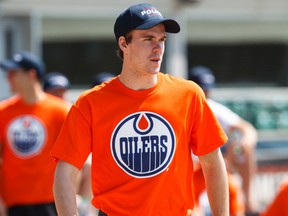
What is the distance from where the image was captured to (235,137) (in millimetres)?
8672

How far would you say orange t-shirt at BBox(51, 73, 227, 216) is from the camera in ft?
15.0

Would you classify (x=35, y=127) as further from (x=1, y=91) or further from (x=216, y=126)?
(x=1, y=91)

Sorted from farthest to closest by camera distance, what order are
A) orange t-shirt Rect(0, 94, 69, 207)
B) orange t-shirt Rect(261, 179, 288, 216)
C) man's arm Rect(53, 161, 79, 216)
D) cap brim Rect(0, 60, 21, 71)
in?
cap brim Rect(0, 60, 21, 71) < orange t-shirt Rect(0, 94, 69, 207) < orange t-shirt Rect(261, 179, 288, 216) < man's arm Rect(53, 161, 79, 216)

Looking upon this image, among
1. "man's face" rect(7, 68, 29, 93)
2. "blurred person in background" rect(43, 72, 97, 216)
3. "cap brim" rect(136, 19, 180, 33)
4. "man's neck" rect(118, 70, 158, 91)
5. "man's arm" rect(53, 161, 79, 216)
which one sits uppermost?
"cap brim" rect(136, 19, 180, 33)

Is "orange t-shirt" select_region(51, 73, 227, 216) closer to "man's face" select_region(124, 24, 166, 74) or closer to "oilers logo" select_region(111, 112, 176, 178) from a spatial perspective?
"oilers logo" select_region(111, 112, 176, 178)

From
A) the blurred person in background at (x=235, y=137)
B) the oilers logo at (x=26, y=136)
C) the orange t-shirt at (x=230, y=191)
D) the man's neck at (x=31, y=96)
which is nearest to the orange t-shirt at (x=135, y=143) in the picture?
the orange t-shirt at (x=230, y=191)

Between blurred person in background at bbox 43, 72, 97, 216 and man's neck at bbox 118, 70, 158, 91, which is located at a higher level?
man's neck at bbox 118, 70, 158, 91

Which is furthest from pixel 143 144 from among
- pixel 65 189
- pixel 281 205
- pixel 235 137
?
pixel 235 137

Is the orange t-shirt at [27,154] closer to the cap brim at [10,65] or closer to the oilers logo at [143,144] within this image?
the cap brim at [10,65]

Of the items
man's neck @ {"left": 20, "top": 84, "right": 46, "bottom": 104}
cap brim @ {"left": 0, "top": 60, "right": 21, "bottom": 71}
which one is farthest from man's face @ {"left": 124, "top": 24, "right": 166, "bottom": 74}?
cap brim @ {"left": 0, "top": 60, "right": 21, "bottom": 71}

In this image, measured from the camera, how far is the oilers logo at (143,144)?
458 cm

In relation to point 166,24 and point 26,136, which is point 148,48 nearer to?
point 166,24

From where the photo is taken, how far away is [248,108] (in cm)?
1480

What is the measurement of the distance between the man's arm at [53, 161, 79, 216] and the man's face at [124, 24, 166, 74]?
0.62 meters
